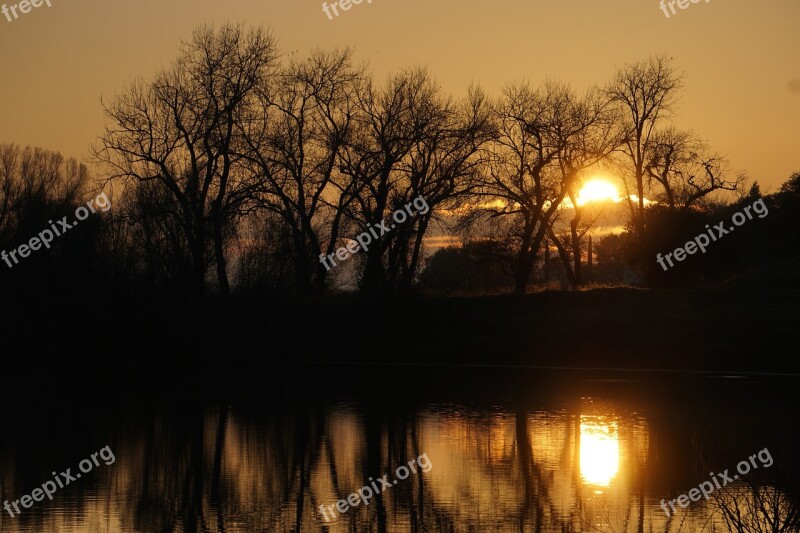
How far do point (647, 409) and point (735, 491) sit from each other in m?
11.5

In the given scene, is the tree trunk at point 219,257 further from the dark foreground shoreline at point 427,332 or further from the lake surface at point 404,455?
the lake surface at point 404,455

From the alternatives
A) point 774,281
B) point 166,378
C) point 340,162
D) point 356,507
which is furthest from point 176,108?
point 356,507

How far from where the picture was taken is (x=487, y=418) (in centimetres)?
2702

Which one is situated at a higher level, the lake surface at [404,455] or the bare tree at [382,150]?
the bare tree at [382,150]

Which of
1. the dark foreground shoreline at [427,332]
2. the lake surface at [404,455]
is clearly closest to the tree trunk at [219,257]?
the dark foreground shoreline at [427,332]

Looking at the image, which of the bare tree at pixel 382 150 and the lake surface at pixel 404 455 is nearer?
the lake surface at pixel 404 455

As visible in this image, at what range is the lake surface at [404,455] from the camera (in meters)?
15.4

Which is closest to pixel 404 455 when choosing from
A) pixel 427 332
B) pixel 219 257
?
pixel 427 332

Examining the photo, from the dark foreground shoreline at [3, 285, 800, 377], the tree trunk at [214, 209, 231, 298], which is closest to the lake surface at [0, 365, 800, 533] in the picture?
the dark foreground shoreline at [3, 285, 800, 377]

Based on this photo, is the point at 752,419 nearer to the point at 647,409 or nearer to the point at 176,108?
the point at 647,409

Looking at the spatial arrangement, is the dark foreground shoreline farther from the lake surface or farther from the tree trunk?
the lake surface

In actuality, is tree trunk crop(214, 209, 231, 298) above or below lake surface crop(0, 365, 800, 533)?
above

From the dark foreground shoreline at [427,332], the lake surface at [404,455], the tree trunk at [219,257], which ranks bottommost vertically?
the lake surface at [404,455]

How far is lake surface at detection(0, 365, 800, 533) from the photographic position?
15352mm
